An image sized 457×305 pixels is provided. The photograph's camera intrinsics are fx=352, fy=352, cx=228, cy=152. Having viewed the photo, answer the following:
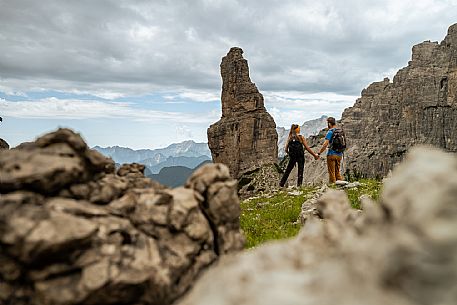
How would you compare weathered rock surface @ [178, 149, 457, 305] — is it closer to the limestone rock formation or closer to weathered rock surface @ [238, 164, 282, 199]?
weathered rock surface @ [238, 164, 282, 199]

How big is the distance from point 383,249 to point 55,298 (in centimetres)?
479

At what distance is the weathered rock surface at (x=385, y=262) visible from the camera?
388cm

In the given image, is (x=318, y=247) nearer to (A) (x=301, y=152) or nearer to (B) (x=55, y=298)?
(B) (x=55, y=298)

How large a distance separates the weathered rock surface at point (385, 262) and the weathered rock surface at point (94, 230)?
112cm

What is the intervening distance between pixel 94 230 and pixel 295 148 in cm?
1918

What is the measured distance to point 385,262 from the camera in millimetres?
4094

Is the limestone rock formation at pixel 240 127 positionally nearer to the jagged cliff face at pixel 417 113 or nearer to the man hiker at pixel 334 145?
the jagged cliff face at pixel 417 113

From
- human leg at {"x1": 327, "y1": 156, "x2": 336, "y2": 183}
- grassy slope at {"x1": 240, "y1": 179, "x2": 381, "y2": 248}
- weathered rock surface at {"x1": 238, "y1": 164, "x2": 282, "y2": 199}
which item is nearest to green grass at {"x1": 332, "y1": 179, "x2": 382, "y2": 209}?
grassy slope at {"x1": 240, "y1": 179, "x2": 381, "y2": 248}

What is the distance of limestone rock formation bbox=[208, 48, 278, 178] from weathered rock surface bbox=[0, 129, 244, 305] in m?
150

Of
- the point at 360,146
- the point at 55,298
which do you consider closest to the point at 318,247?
the point at 55,298

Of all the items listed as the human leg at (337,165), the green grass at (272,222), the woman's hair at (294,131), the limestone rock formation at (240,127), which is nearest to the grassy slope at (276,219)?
the green grass at (272,222)

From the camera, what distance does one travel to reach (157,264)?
19.8 feet

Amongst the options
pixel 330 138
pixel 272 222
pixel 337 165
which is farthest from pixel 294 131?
pixel 272 222

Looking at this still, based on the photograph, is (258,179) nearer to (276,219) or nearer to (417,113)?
(417,113)
